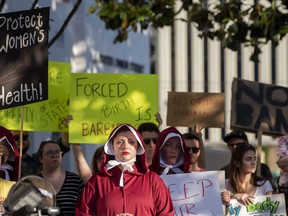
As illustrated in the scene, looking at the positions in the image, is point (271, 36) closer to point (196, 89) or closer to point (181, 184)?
point (181, 184)

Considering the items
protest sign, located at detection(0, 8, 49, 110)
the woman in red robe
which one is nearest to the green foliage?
protest sign, located at detection(0, 8, 49, 110)

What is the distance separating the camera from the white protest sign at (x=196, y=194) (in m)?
10.5

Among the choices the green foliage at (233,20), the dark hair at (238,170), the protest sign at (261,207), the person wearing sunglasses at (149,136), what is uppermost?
the green foliage at (233,20)

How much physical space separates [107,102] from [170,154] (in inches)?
115

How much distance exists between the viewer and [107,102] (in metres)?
13.2

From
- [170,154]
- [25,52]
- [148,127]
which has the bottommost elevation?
[170,154]

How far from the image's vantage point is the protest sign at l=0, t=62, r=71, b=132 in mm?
12852

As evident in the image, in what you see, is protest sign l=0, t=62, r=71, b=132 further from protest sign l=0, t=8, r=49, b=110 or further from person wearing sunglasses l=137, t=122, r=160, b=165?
protest sign l=0, t=8, r=49, b=110

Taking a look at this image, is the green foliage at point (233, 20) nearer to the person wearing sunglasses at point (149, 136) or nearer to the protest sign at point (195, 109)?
the protest sign at point (195, 109)

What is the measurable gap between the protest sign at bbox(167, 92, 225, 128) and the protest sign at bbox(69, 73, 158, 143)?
105 centimetres

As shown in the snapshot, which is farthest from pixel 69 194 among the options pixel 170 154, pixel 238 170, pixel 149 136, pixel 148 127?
pixel 238 170

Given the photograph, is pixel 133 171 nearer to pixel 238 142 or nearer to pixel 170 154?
pixel 170 154

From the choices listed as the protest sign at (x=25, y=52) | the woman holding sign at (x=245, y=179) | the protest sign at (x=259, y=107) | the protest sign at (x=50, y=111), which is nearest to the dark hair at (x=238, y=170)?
the woman holding sign at (x=245, y=179)

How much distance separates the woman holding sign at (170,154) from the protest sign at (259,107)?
3.51 m
